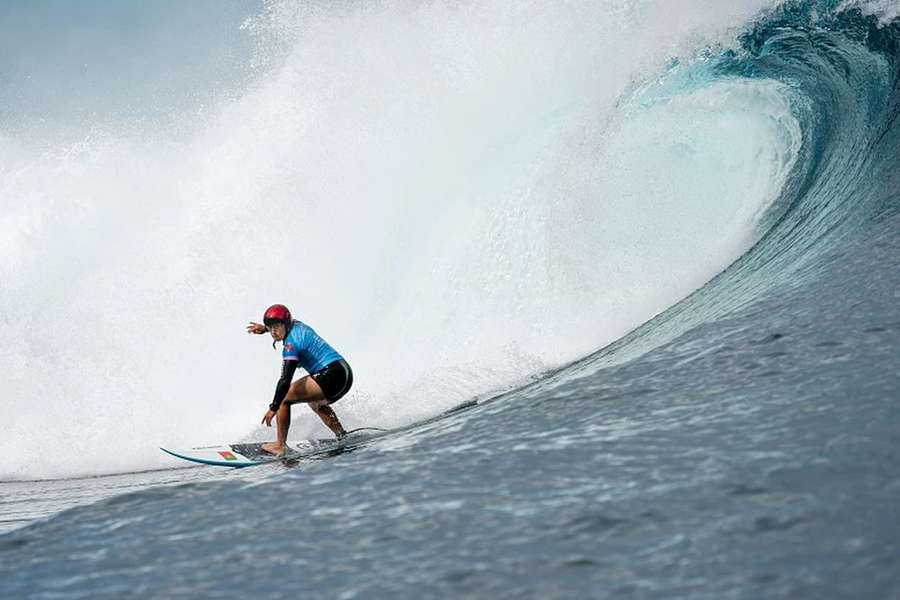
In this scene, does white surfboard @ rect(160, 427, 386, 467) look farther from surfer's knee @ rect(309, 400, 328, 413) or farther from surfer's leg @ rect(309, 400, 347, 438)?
surfer's knee @ rect(309, 400, 328, 413)

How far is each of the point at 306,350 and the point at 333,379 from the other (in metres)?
Answer: 0.34

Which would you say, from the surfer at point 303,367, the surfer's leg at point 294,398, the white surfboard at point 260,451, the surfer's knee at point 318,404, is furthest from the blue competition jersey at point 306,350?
the white surfboard at point 260,451

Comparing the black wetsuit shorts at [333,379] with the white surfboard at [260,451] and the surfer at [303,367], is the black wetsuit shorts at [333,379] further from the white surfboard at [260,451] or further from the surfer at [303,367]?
the white surfboard at [260,451]

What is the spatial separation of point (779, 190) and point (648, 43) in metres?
3.25

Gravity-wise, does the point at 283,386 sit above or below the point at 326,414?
above

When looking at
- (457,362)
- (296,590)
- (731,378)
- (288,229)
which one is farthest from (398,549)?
(288,229)

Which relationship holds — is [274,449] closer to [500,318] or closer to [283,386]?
[283,386]

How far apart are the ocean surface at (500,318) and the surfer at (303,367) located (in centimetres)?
69

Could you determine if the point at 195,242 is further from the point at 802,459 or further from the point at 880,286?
the point at 802,459

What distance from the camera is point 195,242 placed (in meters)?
13.6

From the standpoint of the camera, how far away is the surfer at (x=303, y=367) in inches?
307

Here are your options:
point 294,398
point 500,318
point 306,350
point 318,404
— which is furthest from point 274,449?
point 500,318

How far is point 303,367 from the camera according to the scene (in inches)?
316

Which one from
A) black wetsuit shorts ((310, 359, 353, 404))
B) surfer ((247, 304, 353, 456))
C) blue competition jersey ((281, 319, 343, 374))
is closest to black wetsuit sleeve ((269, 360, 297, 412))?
surfer ((247, 304, 353, 456))
